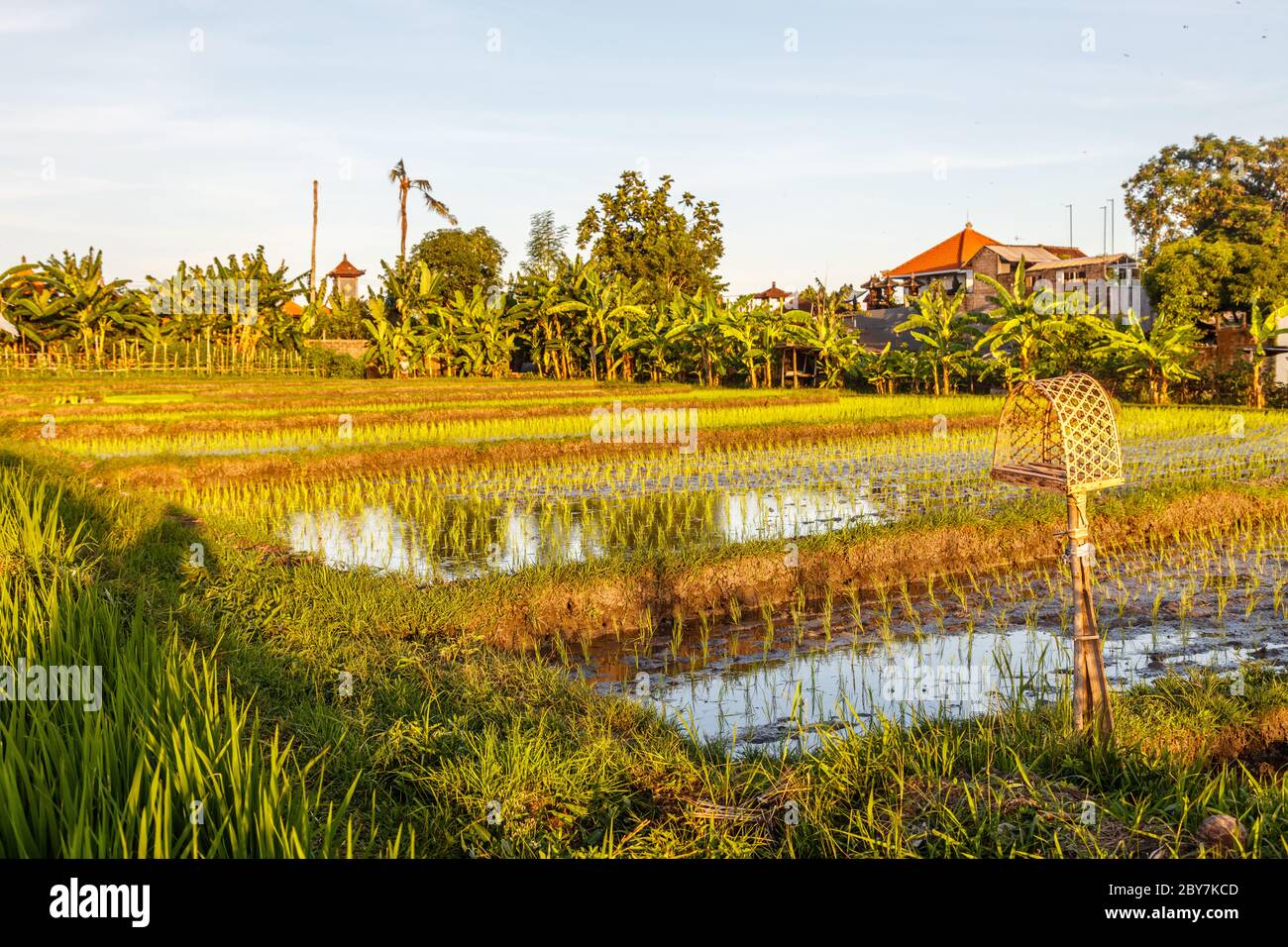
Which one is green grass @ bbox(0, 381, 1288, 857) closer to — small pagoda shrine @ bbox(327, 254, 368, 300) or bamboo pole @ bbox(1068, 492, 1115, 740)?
bamboo pole @ bbox(1068, 492, 1115, 740)

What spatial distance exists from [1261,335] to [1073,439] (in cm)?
1493

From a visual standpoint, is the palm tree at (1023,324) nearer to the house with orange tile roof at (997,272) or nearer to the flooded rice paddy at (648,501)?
the house with orange tile roof at (997,272)

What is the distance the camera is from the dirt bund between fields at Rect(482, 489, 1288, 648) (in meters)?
5.43

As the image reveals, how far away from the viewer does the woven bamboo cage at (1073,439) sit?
3348 mm

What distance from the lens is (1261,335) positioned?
15711 mm

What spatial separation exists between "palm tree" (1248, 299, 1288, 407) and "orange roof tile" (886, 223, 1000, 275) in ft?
61.7

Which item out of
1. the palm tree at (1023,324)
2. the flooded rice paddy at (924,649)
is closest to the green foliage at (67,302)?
the palm tree at (1023,324)

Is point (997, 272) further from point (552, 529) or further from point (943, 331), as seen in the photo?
point (552, 529)

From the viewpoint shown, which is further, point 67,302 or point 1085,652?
point 67,302

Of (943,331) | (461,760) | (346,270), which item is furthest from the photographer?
(346,270)

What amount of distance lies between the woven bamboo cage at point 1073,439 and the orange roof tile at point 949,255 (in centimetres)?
3298

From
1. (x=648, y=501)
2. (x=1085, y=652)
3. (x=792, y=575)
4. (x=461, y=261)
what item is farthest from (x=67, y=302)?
(x=1085, y=652)
